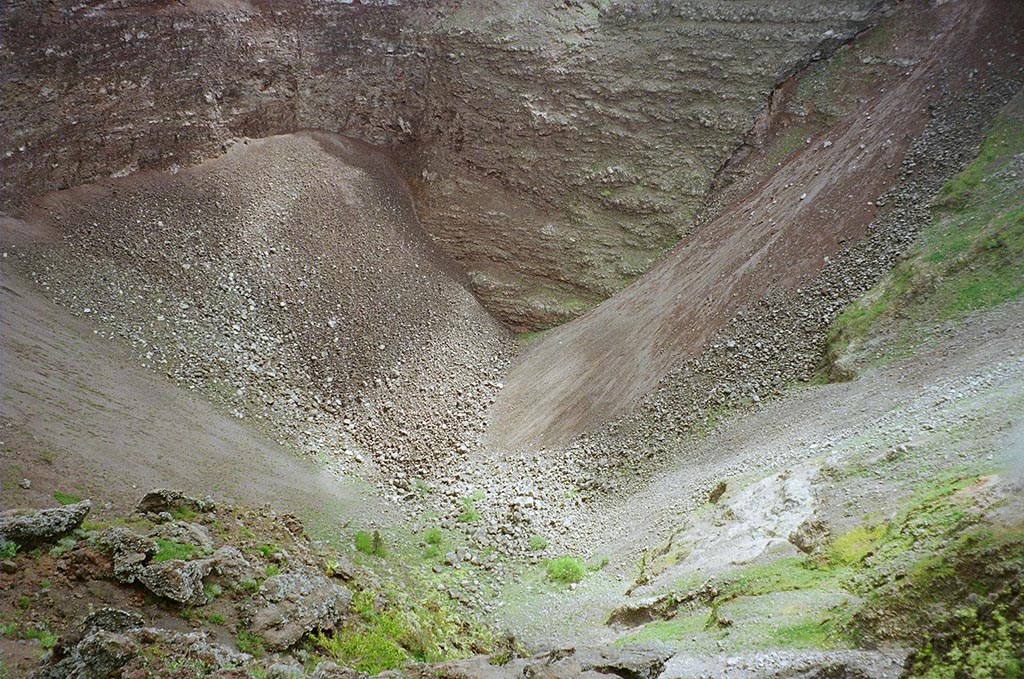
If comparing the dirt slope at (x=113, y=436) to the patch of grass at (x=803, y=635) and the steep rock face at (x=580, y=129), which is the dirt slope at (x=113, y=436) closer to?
the steep rock face at (x=580, y=129)

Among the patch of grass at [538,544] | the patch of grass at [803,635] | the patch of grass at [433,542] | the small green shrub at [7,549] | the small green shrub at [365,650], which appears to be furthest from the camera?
the patch of grass at [538,544]

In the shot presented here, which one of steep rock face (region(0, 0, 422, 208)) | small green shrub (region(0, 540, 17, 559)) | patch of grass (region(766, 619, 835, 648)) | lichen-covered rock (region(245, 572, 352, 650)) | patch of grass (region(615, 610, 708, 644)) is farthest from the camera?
steep rock face (region(0, 0, 422, 208))

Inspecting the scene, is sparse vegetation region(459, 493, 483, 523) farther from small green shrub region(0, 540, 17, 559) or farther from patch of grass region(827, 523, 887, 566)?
small green shrub region(0, 540, 17, 559)

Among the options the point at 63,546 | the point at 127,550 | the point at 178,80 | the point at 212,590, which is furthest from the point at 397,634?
A: the point at 178,80

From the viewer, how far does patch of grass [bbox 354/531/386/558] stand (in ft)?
63.0

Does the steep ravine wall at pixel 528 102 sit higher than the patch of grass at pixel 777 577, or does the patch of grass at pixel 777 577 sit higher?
the steep ravine wall at pixel 528 102

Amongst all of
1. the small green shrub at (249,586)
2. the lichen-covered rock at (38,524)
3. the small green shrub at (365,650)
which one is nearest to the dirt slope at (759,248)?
the small green shrub at (365,650)

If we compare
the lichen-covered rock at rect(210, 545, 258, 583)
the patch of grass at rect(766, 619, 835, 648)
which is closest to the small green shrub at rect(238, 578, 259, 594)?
the lichen-covered rock at rect(210, 545, 258, 583)

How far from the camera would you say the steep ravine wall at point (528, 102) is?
25.6m

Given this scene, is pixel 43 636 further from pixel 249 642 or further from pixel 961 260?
pixel 961 260

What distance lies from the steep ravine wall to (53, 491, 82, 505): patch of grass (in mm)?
12972

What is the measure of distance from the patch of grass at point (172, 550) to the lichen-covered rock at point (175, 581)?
0.44 m

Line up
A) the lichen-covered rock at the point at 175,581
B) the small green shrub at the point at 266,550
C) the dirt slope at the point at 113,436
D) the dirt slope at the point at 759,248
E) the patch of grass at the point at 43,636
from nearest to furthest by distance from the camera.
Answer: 1. the patch of grass at the point at 43,636
2. the lichen-covered rock at the point at 175,581
3. the small green shrub at the point at 266,550
4. the dirt slope at the point at 113,436
5. the dirt slope at the point at 759,248

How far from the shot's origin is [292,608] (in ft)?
41.0
